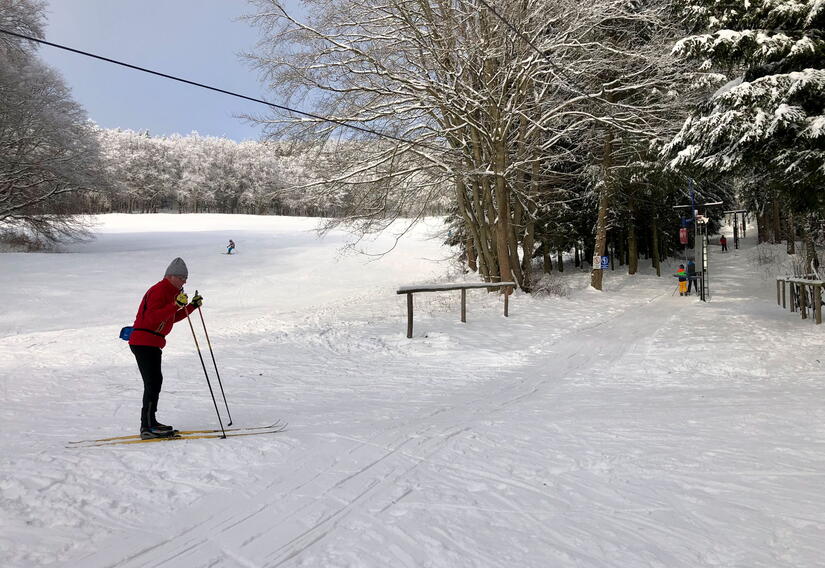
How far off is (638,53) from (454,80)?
16.1 feet

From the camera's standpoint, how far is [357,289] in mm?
26359

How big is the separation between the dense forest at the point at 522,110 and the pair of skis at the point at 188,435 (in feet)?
25.8

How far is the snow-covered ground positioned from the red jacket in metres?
1.04

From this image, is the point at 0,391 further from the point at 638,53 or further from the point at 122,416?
the point at 638,53

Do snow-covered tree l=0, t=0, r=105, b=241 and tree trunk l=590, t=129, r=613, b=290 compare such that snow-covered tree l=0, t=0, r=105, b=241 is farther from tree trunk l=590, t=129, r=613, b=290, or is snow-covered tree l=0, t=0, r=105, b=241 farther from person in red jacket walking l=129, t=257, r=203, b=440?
tree trunk l=590, t=129, r=613, b=290

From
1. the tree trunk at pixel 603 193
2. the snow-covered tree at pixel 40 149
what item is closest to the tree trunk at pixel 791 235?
the tree trunk at pixel 603 193

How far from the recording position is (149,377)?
527cm

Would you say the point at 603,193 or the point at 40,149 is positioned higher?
the point at 40,149

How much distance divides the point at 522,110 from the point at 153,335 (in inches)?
509

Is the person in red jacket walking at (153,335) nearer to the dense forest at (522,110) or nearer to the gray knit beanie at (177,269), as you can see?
the gray knit beanie at (177,269)

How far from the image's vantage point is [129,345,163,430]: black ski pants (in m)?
5.13

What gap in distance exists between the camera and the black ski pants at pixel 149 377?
5.13 metres

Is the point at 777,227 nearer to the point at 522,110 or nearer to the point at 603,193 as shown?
the point at 603,193

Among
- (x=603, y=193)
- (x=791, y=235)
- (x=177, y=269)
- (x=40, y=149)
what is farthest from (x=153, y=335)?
(x=791, y=235)
